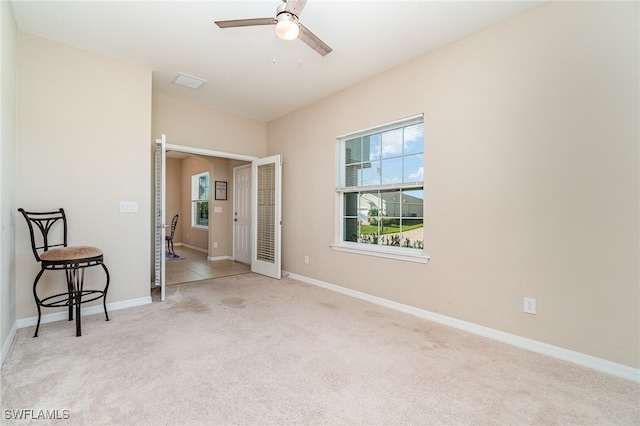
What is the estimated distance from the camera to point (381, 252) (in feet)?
11.6

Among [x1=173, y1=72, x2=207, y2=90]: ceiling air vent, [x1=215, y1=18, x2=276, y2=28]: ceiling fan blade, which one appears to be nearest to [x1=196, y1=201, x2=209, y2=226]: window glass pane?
[x1=173, y1=72, x2=207, y2=90]: ceiling air vent

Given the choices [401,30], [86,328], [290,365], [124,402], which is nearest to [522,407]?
[290,365]

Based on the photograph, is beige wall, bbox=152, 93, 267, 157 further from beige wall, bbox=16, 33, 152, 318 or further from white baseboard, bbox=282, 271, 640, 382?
white baseboard, bbox=282, 271, 640, 382

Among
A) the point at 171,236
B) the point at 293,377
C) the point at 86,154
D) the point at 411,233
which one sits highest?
the point at 86,154

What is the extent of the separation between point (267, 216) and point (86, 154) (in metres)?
2.66

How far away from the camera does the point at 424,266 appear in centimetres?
311

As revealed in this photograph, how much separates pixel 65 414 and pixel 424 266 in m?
3.01

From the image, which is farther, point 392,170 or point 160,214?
point 160,214

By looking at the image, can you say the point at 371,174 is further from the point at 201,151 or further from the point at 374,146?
the point at 201,151

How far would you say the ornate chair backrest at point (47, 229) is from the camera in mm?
2787

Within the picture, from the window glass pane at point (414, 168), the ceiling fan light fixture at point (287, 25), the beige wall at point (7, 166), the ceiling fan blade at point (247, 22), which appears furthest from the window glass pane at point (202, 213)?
the ceiling fan light fixture at point (287, 25)

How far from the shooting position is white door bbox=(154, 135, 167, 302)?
360 cm

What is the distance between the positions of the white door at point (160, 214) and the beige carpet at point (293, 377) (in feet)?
2.45

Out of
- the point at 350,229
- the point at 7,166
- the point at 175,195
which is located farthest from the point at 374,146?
the point at 175,195
